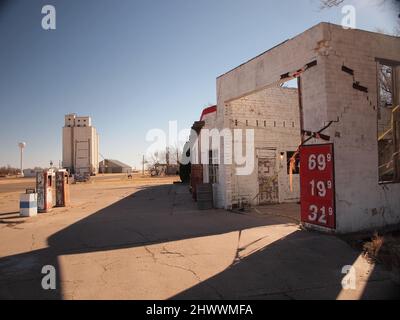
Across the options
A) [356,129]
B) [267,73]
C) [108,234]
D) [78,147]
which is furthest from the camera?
[78,147]

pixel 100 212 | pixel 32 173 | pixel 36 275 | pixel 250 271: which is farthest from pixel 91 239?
pixel 32 173

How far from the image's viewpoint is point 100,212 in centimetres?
1530

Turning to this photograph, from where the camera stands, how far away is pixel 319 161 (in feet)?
31.2

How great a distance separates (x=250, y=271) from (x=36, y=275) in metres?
3.92

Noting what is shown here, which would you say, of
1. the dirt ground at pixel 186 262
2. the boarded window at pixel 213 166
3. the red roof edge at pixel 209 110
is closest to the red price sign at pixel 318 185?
the dirt ground at pixel 186 262

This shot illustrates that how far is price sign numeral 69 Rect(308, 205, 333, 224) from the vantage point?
9305mm

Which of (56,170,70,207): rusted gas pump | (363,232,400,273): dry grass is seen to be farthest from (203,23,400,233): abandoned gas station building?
(56,170,70,207): rusted gas pump

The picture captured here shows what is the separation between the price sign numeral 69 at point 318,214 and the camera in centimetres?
930

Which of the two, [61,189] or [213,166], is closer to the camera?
[213,166]

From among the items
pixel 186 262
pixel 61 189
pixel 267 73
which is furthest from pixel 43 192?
pixel 186 262

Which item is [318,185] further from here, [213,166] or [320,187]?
A: [213,166]

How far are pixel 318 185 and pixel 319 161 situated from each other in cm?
65

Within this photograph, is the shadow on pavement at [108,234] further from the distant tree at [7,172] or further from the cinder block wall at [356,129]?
the distant tree at [7,172]

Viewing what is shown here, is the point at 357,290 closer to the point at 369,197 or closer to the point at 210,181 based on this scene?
the point at 369,197
